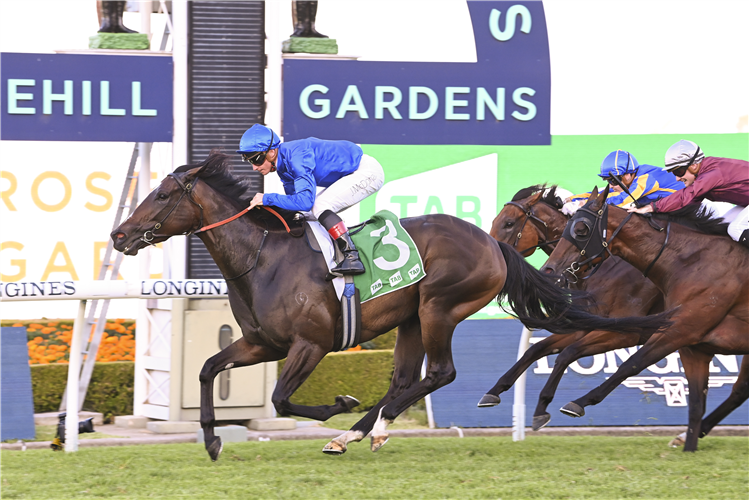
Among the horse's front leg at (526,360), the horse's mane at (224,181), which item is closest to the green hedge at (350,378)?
the horse's front leg at (526,360)

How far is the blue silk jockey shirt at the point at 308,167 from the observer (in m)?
4.24

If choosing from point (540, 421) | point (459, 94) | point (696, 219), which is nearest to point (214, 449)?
point (540, 421)

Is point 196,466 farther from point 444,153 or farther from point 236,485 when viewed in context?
point 444,153

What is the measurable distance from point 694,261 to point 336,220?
185 cm

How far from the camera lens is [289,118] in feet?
20.7

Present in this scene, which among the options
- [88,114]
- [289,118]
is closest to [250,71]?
[289,118]

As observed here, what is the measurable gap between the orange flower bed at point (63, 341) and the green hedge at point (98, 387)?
23 centimetres

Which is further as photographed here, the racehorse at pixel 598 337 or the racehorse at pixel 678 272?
the racehorse at pixel 598 337

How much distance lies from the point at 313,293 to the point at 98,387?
9.42 ft

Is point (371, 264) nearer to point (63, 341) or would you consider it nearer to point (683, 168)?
point (683, 168)

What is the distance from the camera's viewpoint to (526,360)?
16.7ft

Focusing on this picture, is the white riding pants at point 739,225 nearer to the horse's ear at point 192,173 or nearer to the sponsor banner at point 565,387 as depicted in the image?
the sponsor banner at point 565,387

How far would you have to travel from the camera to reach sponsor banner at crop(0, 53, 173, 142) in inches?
237

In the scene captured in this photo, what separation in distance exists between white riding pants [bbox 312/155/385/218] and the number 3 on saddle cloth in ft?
0.36
